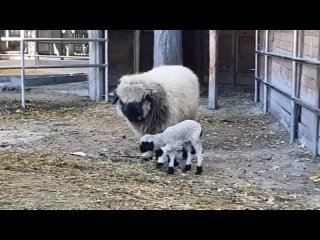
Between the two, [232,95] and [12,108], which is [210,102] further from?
[12,108]

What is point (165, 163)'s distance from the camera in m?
5.21

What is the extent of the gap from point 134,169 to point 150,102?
884 mm

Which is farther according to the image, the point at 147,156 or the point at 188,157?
the point at 147,156

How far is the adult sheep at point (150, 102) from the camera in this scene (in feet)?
18.1

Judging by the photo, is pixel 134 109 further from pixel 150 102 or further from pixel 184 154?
pixel 184 154

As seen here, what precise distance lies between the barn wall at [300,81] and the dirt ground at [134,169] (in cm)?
21

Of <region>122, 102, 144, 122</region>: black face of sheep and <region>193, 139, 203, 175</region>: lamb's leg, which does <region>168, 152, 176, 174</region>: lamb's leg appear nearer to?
<region>193, 139, 203, 175</region>: lamb's leg

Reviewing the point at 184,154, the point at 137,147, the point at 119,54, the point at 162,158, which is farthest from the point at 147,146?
the point at 119,54

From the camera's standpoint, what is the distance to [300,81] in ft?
21.4
